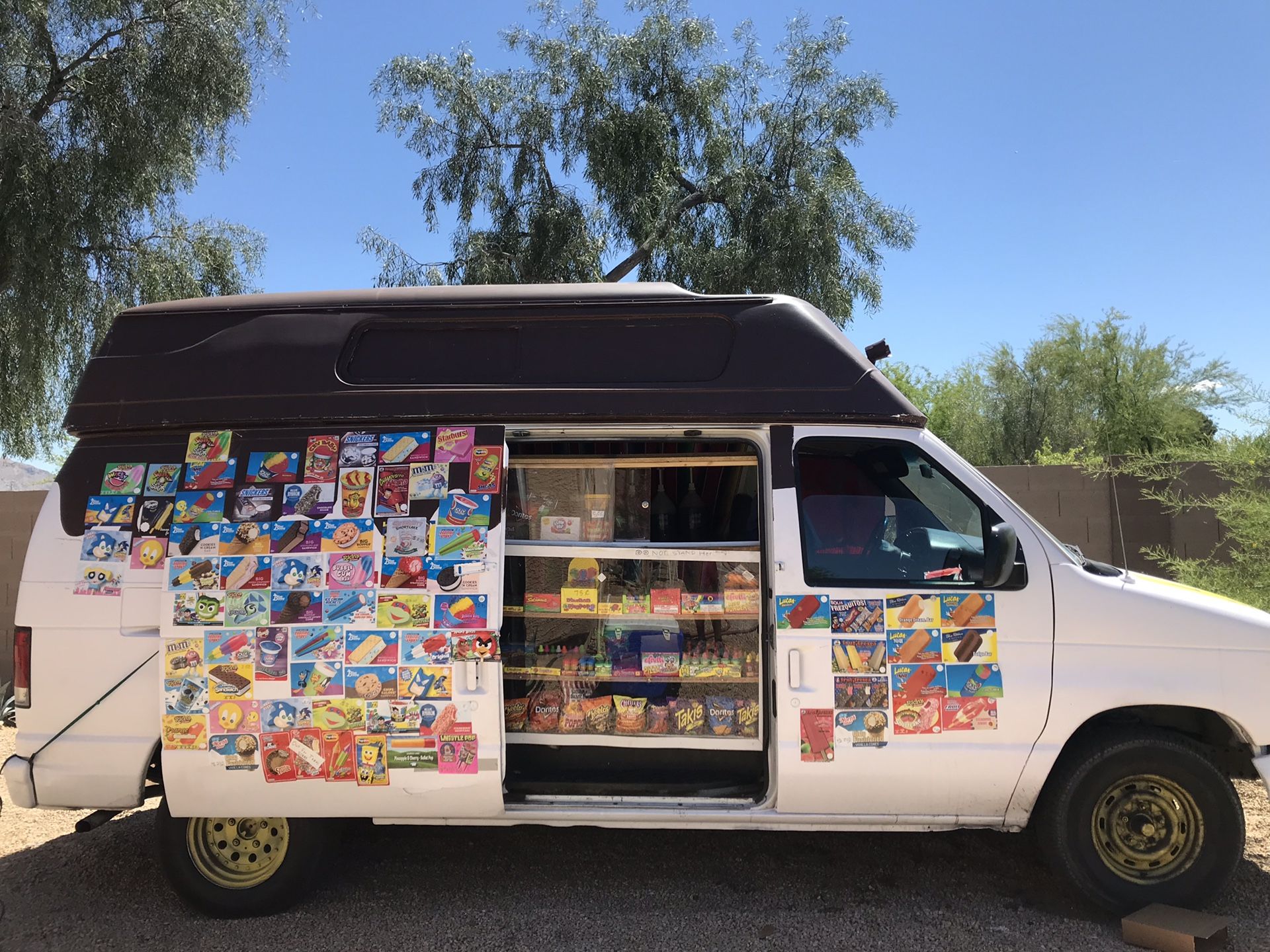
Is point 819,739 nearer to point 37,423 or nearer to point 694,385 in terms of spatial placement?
point 694,385

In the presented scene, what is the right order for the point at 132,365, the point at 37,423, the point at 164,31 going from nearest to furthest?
1. the point at 132,365
2. the point at 164,31
3. the point at 37,423

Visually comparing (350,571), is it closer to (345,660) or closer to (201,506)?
(345,660)

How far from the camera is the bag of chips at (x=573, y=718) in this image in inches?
173

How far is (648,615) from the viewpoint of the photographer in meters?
4.52

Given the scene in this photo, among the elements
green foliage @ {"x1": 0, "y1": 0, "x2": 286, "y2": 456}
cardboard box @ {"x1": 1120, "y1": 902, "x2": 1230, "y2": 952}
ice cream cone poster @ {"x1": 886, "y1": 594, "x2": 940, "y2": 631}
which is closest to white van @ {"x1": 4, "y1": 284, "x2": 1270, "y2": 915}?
ice cream cone poster @ {"x1": 886, "y1": 594, "x2": 940, "y2": 631}

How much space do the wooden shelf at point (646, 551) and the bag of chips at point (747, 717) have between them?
70 cm

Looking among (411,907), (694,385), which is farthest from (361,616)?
(694,385)

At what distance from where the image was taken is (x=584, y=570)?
4461 mm

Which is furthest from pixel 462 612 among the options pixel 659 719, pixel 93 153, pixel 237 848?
pixel 93 153

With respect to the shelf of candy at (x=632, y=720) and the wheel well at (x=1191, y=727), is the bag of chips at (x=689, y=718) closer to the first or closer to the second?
the shelf of candy at (x=632, y=720)

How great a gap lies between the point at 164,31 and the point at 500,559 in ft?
30.6

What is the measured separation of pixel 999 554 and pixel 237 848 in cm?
372

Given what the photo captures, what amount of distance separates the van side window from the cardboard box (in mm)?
1557

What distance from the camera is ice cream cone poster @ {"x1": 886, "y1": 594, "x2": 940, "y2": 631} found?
3.93 m
